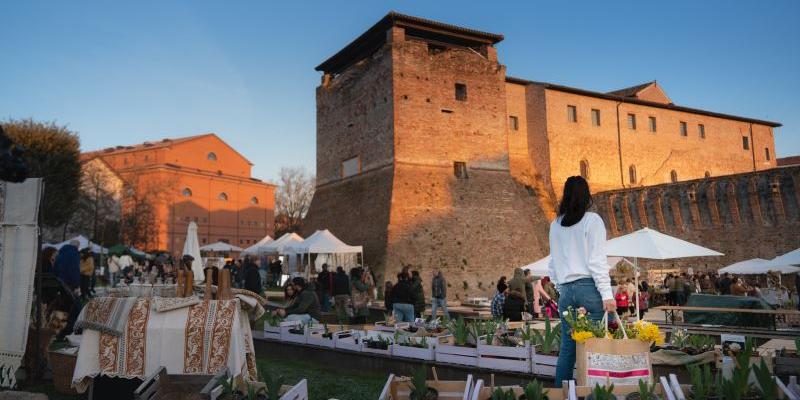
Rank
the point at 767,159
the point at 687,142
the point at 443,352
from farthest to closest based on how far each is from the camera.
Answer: the point at 767,159, the point at 687,142, the point at 443,352

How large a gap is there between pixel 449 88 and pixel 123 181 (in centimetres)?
2752

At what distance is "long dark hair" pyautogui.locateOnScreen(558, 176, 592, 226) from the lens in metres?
4.05

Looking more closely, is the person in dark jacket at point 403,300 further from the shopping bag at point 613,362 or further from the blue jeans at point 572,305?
the shopping bag at point 613,362

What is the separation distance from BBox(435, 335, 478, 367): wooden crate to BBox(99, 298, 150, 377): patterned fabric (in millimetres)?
3070

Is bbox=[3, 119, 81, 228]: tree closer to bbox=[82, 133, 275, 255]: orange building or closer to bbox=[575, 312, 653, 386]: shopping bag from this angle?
bbox=[82, 133, 275, 255]: orange building

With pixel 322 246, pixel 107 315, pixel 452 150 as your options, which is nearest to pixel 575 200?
pixel 107 315

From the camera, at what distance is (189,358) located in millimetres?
4645

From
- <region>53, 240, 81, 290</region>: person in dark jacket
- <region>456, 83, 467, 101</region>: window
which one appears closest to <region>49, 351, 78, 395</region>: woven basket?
<region>53, 240, 81, 290</region>: person in dark jacket

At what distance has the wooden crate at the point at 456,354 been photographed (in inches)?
239

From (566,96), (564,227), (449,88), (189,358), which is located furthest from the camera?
(566,96)

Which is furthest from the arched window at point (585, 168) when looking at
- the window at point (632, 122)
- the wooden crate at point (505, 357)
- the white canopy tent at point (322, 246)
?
the wooden crate at point (505, 357)

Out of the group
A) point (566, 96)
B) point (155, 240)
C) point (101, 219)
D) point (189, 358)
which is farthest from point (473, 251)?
point (155, 240)

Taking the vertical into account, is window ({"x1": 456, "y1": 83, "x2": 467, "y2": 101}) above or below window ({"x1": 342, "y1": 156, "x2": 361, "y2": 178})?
above

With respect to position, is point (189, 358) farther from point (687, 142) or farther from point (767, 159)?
point (767, 159)
